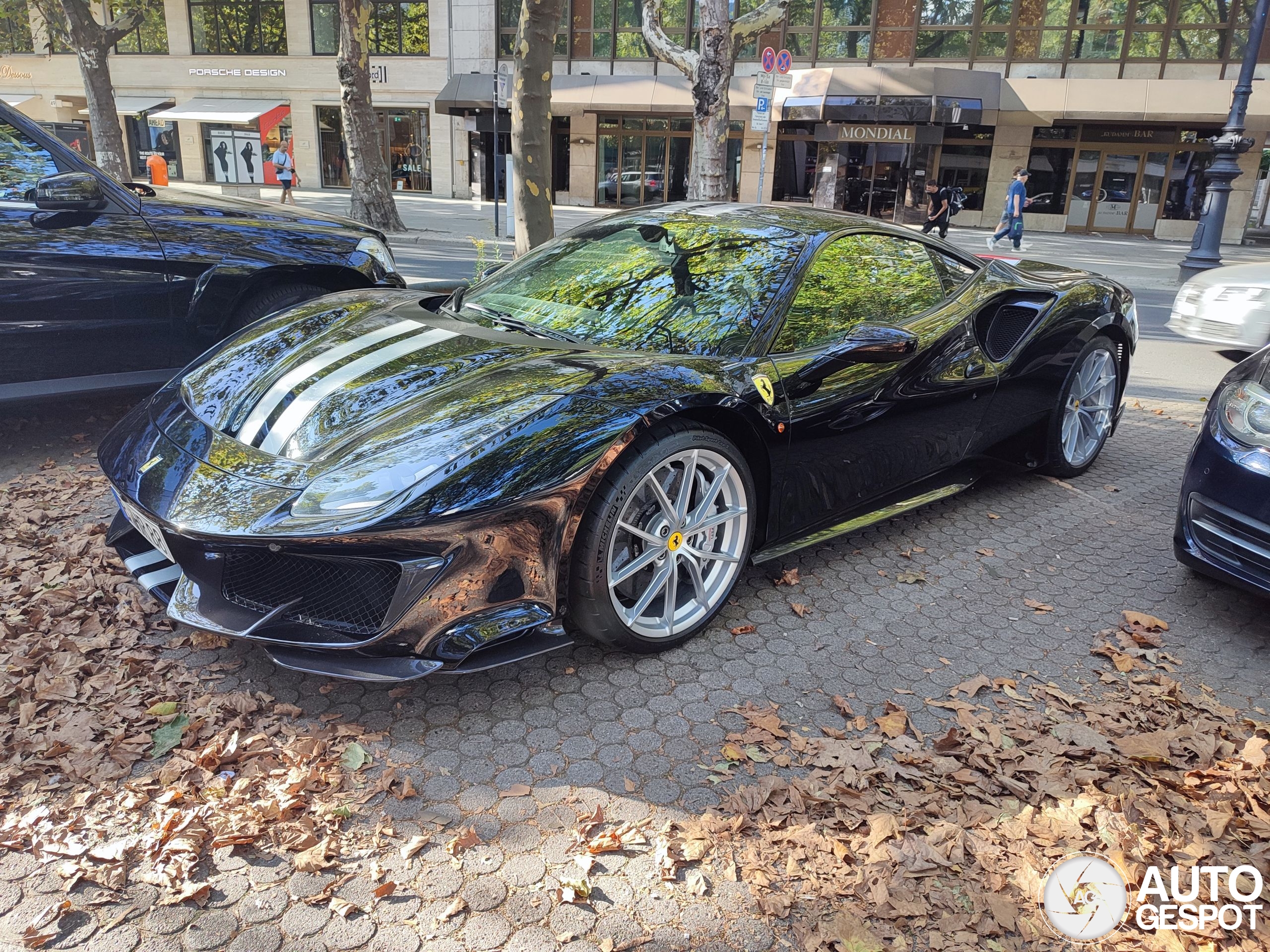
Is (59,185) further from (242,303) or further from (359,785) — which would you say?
(359,785)

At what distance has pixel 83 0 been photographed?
58.1 ft

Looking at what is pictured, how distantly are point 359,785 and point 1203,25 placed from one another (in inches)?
1142

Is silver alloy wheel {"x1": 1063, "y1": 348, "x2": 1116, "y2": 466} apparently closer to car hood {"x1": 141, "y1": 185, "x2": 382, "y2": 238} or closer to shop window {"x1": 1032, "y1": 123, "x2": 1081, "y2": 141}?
car hood {"x1": 141, "y1": 185, "x2": 382, "y2": 238}

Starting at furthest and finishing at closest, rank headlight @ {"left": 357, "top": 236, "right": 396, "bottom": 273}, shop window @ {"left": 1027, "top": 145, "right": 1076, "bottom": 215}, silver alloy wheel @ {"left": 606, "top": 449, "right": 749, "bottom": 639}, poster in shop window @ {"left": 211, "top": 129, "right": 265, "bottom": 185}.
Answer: poster in shop window @ {"left": 211, "top": 129, "right": 265, "bottom": 185}
shop window @ {"left": 1027, "top": 145, "right": 1076, "bottom": 215}
headlight @ {"left": 357, "top": 236, "right": 396, "bottom": 273}
silver alloy wheel @ {"left": 606, "top": 449, "right": 749, "bottom": 639}

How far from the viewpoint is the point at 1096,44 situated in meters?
24.0

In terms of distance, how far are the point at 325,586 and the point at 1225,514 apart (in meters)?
3.10

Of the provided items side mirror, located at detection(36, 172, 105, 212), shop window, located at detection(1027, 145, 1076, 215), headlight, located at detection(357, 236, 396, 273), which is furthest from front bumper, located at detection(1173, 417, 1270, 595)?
shop window, located at detection(1027, 145, 1076, 215)

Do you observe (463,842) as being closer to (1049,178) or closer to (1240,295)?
(1240,295)

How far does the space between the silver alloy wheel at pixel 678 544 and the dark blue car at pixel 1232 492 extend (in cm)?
175

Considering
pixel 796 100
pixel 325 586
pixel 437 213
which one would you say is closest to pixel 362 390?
pixel 325 586

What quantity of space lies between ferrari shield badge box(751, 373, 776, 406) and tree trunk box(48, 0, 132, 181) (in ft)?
60.3

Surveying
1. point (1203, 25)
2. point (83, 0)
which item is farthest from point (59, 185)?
point (1203, 25)

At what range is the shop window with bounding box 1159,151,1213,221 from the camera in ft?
79.4

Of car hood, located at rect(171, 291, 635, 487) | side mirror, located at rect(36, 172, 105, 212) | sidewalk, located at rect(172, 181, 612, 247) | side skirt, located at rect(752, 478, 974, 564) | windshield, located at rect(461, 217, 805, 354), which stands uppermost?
side mirror, located at rect(36, 172, 105, 212)
